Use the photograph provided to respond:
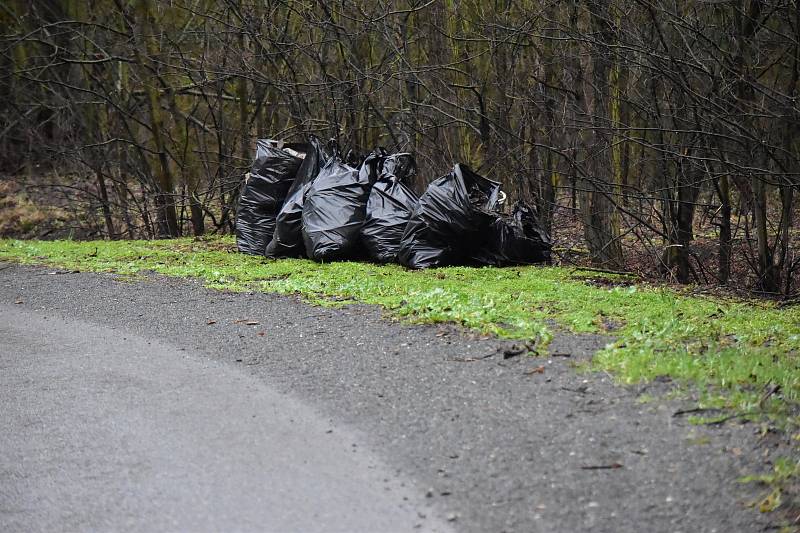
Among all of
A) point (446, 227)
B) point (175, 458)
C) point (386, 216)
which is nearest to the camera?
point (175, 458)

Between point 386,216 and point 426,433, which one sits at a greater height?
point 386,216

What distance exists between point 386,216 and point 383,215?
2.0 inches

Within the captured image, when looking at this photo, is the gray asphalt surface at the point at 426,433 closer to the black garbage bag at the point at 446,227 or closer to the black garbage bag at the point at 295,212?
the black garbage bag at the point at 446,227

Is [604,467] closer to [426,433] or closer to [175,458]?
[426,433]

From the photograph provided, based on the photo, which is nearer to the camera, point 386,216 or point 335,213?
point 386,216

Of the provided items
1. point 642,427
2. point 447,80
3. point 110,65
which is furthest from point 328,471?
point 110,65

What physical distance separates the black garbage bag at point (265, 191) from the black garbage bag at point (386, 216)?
153cm

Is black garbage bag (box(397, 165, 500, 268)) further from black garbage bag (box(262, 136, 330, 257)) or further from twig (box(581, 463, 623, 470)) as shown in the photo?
twig (box(581, 463, 623, 470))

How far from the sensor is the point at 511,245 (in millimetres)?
10062

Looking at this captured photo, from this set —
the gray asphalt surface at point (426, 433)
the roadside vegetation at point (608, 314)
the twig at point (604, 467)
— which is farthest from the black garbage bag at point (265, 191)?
the twig at point (604, 467)

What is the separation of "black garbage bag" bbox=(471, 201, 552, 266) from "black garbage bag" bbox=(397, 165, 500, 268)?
3.4 inches

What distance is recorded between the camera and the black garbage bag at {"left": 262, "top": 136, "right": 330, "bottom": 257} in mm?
10781

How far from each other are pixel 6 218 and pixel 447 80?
13.4 metres

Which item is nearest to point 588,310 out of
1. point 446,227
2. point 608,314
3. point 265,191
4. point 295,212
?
point 608,314
